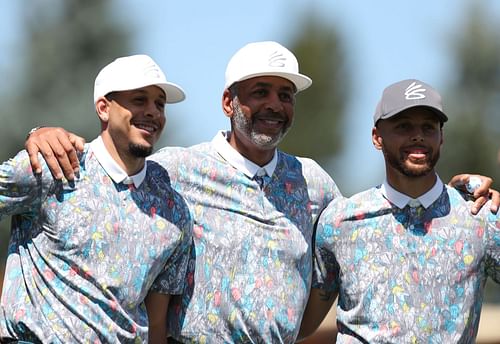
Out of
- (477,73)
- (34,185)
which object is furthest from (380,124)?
(477,73)

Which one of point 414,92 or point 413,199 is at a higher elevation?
point 414,92

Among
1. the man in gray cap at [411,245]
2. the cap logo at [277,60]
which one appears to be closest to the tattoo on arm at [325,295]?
the man in gray cap at [411,245]

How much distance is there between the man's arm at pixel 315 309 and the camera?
7.46 meters

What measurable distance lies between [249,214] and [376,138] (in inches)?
34.7

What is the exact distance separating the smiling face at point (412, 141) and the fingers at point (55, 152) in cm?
178

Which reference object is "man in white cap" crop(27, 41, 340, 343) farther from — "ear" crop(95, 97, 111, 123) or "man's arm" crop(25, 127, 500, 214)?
"man's arm" crop(25, 127, 500, 214)

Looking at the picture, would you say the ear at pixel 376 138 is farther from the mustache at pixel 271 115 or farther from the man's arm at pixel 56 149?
the man's arm at pixel 56 149

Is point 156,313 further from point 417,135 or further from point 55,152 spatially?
point 417,135

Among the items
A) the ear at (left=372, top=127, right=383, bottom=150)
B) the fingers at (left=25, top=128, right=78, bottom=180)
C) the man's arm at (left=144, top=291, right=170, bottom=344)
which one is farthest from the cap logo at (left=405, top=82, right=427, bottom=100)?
the fingers at (left=25, top=128, right=78, bottom=180)

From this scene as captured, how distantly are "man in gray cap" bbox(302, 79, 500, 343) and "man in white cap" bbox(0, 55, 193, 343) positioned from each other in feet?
3.24

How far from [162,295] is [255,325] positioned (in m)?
0.55

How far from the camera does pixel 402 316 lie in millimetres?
6902

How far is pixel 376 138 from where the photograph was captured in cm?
730

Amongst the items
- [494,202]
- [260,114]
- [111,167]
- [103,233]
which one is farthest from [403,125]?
[103,233]
